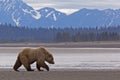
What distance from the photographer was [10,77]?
71.7 feet

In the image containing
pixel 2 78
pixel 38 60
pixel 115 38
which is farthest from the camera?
pixel 115 38

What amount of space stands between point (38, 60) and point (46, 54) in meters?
0.69

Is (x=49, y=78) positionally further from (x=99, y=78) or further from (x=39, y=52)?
(x=39, y=52)

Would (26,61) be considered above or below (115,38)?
above

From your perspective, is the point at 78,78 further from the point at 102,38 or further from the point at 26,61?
the point at 102,38

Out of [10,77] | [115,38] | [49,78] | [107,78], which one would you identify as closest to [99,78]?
[107,78]

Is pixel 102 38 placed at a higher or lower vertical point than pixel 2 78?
lower

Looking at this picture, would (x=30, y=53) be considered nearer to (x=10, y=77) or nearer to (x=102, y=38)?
(x=10, y=77)

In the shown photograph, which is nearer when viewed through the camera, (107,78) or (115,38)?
(107,78)

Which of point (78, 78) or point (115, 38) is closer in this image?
point (78, 78)

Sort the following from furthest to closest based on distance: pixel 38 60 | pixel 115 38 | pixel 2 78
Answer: pixel 115 38 < pixel 38 60 < pixel 2 78

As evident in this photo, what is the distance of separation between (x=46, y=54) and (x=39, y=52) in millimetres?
506

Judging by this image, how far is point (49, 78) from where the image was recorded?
2159 centimetres

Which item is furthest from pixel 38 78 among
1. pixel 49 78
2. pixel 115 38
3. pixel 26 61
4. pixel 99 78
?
pixel 115 38
